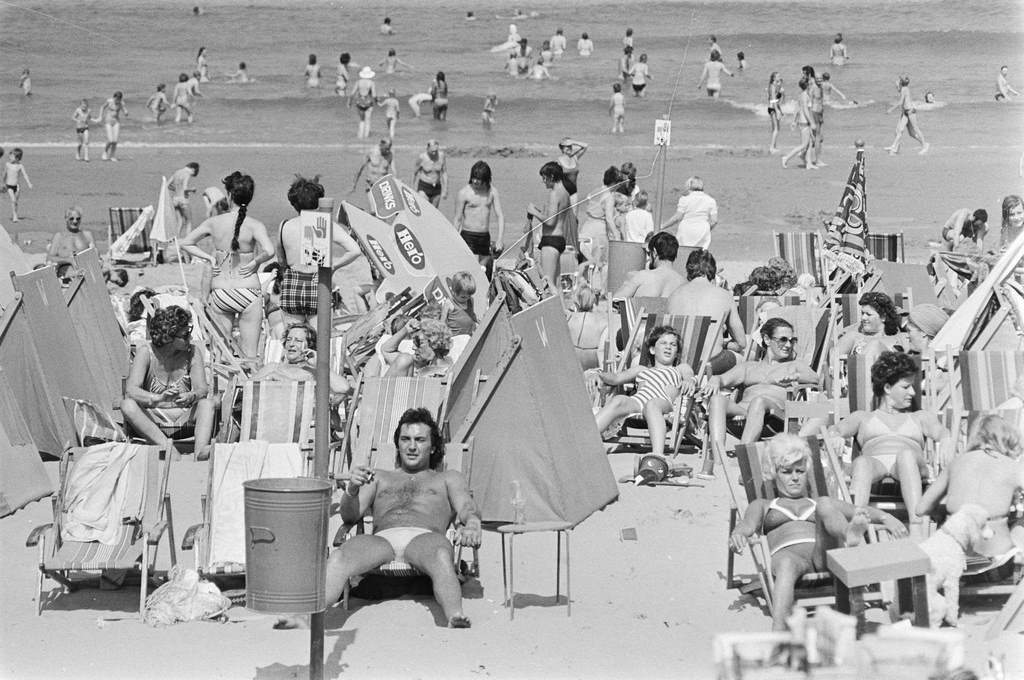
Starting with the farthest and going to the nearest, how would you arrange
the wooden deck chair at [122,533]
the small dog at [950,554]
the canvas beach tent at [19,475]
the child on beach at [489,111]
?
the child on beach at [489,111]
the canvas beach tent at [19,475]
the wooden deck chair at [122,533]
the small dog at [950,554]

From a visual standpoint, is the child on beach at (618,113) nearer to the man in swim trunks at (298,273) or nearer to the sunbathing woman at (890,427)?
the man in swim trunks at (298,273)

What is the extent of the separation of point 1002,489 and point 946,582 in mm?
438

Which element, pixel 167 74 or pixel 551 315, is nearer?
pixel 551 315

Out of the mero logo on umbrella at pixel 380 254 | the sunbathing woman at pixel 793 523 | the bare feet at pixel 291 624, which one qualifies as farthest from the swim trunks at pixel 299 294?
the sunbathing woman at pixel 793 523

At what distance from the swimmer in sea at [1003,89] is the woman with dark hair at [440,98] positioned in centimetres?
1065

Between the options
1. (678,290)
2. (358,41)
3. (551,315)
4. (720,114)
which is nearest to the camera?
(551,315)

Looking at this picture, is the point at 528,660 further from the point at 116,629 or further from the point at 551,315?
the point at 551,315

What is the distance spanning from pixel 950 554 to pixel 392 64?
34.4m

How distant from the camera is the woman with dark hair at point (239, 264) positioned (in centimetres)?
938

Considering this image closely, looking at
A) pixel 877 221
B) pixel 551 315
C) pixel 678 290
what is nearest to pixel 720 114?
pixel 877 221

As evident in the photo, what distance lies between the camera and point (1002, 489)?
592 cm

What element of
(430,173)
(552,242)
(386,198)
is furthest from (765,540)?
(430,173)

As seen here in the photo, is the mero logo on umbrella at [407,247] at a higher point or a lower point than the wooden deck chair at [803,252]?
lower

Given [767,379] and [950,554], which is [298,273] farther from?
[950,554]
